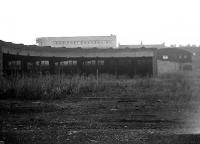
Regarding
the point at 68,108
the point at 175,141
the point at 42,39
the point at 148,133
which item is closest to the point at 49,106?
the point at 68,108

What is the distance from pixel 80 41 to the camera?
60.9 m

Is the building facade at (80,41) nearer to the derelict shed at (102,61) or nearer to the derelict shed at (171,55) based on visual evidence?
the derelict shed at (171,55)

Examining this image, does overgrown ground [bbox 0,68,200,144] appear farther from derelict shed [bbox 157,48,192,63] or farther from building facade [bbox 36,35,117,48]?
building facade [bbox 36,35,117,48]

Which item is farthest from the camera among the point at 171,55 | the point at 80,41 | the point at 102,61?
the point at 80,41

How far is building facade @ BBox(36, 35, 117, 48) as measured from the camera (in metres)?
59.8

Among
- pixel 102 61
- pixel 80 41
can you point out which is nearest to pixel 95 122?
pixel 102 61

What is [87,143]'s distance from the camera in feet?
23.1

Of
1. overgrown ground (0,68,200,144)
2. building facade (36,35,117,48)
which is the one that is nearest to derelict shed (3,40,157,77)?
overgrown ground (0,68,200,144)

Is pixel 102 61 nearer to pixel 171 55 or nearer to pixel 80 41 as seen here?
pixel 171 55

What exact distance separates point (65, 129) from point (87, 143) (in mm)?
1637

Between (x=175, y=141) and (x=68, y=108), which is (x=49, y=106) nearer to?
(x=68, y=108)

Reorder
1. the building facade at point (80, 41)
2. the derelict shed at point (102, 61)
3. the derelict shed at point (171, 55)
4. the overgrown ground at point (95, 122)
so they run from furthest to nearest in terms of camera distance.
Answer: the building facade at point (80, 41), the derelict shed at point (171, 55), the derelict shed at point (102, 61), the overgrown ground at point (95, 122)

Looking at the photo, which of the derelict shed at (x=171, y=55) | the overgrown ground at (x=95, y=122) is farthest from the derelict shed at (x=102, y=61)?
the derelict shed at (x=171, y=55)

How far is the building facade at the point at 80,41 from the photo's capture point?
59.8 meters
